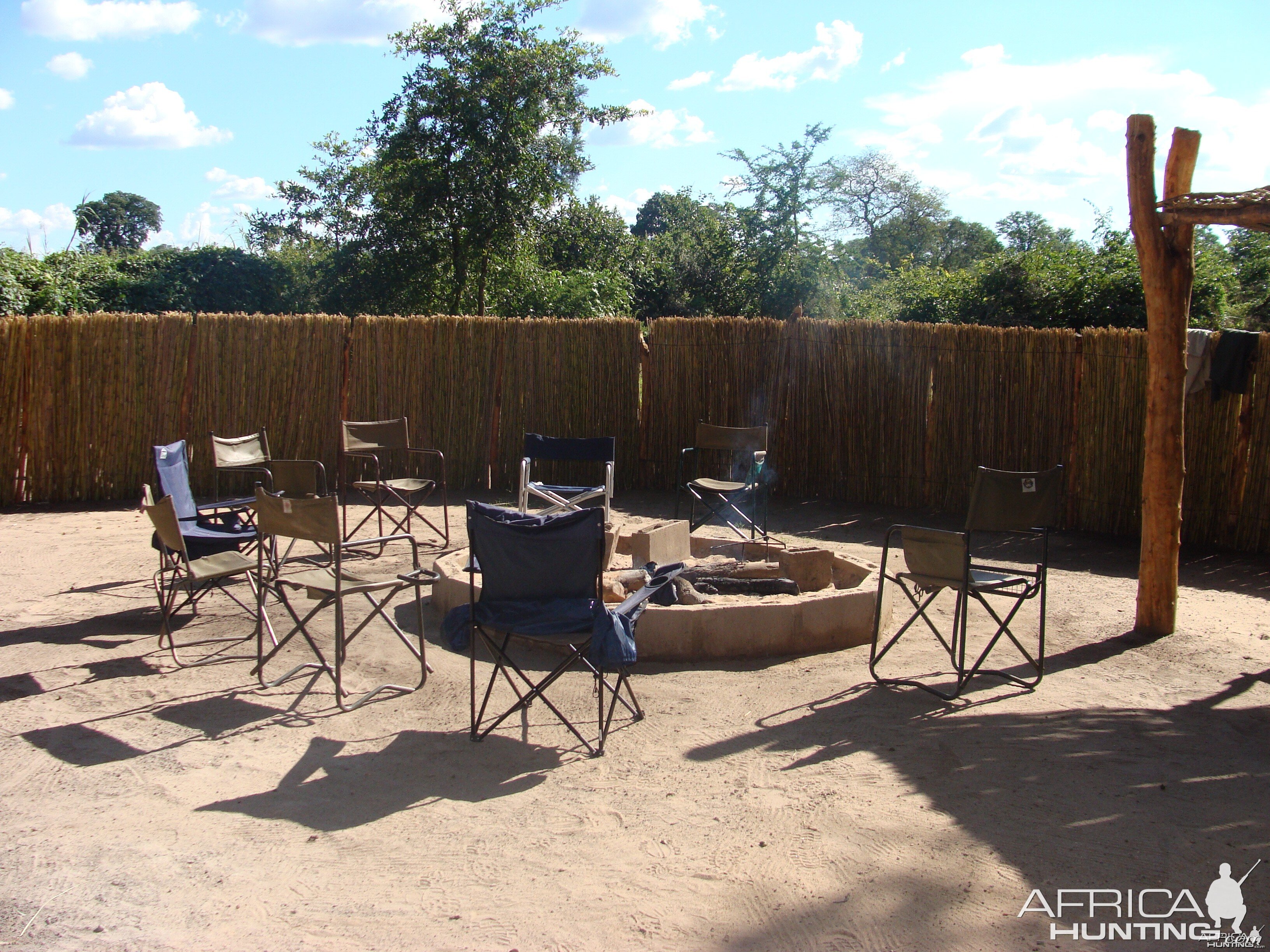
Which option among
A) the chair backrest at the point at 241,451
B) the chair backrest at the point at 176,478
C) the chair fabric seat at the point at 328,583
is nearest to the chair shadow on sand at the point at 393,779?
the chair fabric seat at the point at 328,583

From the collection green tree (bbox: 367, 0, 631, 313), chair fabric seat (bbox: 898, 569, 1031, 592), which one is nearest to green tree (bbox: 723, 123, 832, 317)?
green tree (bbox: 367, 0, 631, 313)

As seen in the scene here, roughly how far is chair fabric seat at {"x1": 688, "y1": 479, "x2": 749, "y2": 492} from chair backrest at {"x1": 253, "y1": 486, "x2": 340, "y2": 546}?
3.48m

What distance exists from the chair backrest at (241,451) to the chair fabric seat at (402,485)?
69 cm

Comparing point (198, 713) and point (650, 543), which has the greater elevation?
point (650, 543)

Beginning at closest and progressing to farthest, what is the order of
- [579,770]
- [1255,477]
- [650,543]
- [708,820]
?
[708,820], [579,770], [650,543], [1255,477]

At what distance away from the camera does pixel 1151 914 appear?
2553 mm

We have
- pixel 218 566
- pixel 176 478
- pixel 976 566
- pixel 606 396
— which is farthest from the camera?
pixel 606 396

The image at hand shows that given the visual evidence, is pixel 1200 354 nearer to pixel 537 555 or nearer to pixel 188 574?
pixel 537 555

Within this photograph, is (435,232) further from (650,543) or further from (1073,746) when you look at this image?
(1073,746)

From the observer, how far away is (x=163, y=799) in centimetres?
319

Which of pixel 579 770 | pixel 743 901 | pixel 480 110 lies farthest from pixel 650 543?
pixel 480 110

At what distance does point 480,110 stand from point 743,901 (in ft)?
44.0

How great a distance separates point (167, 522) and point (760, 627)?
110 inches

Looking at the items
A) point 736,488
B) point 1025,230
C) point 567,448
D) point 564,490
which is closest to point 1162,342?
point 736,488
